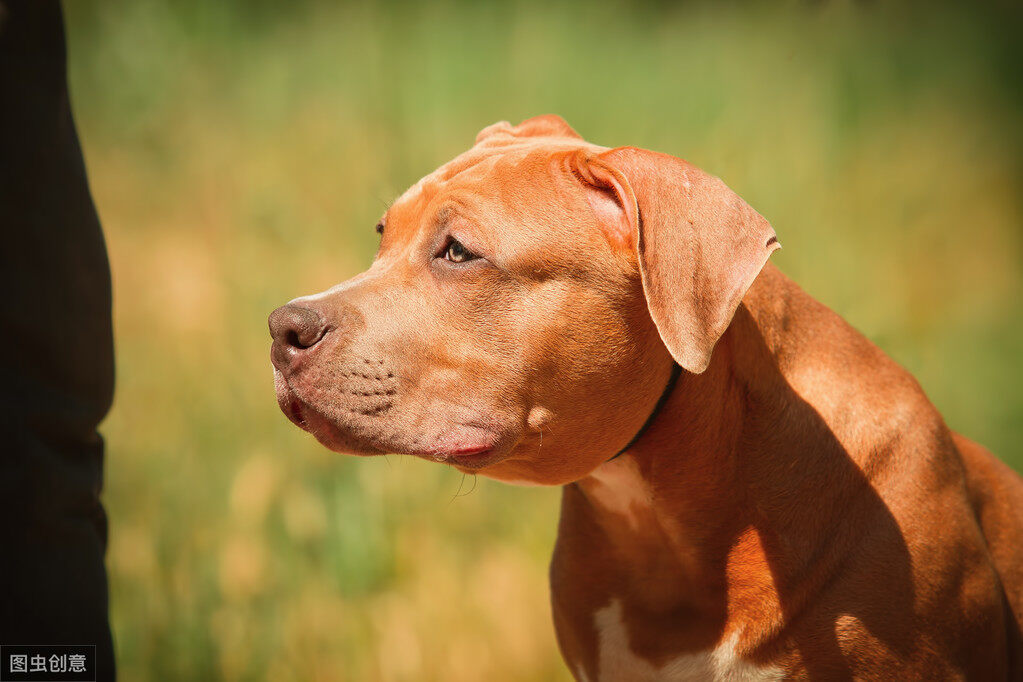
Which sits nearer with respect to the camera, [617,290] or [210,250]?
[617,290]

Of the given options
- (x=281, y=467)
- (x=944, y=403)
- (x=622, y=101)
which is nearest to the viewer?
(x=281, y=467)

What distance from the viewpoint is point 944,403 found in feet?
15.1

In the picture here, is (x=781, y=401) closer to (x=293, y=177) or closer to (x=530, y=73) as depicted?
(x=530, y=73)

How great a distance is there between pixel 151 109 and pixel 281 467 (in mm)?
2366

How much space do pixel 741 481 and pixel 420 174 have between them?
307 centimetres

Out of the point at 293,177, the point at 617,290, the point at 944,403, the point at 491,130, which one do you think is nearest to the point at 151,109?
the point at 293,177

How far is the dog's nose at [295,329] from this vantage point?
210cm

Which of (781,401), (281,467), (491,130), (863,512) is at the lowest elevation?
(281,467)

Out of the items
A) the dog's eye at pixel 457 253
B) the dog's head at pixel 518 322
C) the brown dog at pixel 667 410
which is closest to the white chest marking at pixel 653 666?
the brown dog at pixel 667 410

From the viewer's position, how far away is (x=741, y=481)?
90.9 inches

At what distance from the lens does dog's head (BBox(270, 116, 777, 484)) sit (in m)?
2.09

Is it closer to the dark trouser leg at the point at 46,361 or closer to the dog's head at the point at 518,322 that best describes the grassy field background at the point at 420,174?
the dark trouser leg at the point at 46,361

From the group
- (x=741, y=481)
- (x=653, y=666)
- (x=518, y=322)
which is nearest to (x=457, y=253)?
(x=518, y=322)

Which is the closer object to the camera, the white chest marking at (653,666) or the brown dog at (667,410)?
the brown dog at (667,410)
